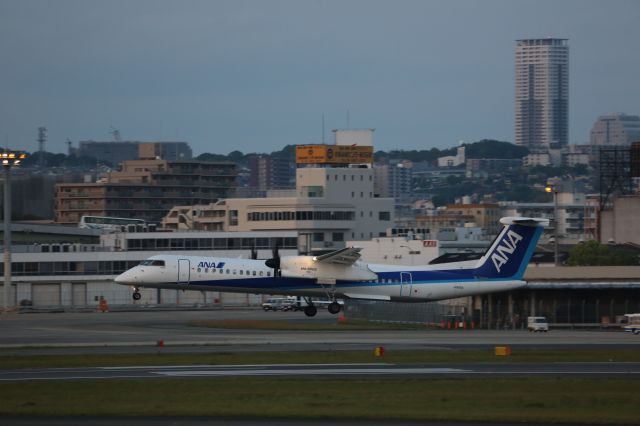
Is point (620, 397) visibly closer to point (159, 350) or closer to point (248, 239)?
point (159, 350)

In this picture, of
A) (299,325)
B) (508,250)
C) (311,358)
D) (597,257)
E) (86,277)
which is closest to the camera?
(311,358)

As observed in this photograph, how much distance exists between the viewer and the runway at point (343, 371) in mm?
39344

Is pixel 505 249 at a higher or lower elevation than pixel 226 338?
higher

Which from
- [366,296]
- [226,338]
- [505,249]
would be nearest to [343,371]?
[226,338]

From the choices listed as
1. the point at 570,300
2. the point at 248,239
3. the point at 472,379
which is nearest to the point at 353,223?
the point at 248,239

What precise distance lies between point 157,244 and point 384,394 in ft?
283

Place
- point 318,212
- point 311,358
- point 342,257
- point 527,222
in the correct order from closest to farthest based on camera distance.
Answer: point 311,358, point 342,257, point 527,222, point 318,212

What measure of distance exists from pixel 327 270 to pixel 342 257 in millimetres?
1252

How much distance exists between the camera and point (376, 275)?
212 ft

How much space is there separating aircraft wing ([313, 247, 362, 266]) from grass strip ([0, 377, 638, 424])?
25.5 meters

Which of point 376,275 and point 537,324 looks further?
point 537,324

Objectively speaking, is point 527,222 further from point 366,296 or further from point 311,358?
point 311,358

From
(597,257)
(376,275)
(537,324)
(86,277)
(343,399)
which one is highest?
(376,275)

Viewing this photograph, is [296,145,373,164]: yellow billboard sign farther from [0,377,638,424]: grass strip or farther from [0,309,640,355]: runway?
[0,377,638,424]: grass strip
